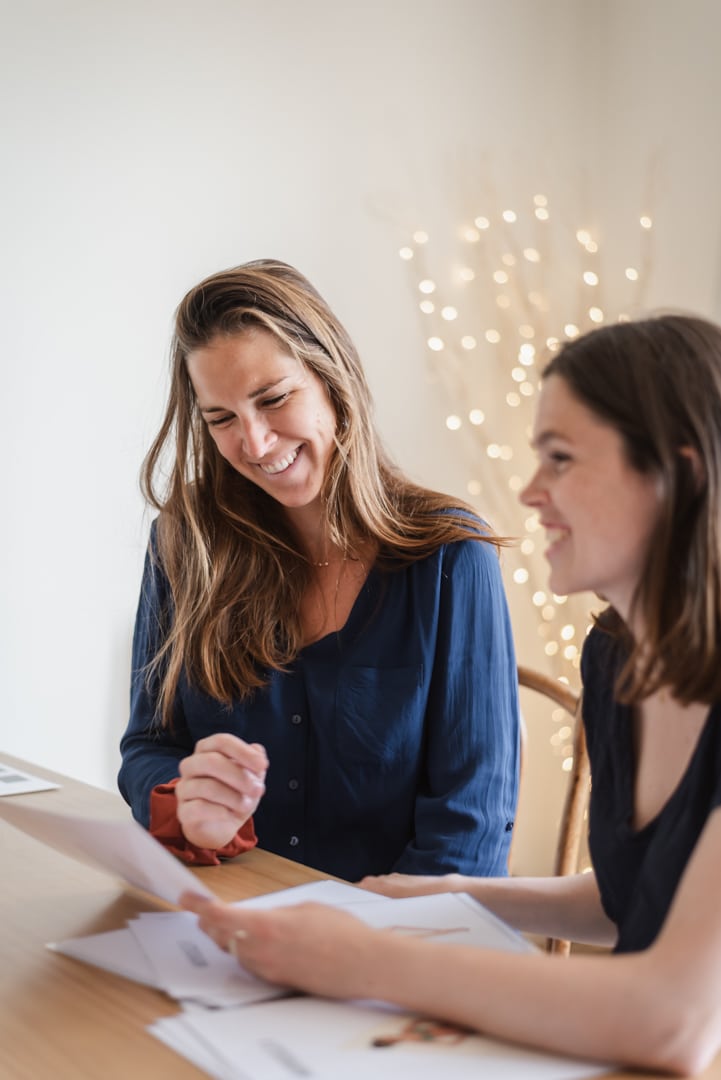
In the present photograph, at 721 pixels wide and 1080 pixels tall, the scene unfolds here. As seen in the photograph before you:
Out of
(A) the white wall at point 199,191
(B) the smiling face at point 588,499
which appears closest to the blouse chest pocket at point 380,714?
(B) the smiling face at point 588,499

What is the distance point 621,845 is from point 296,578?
768 millimetres

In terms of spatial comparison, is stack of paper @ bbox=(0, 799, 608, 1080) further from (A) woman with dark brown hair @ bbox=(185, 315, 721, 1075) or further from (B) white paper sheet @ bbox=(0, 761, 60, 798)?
(B) white paper sheet @ bbox=(0, 761, 60, 798)

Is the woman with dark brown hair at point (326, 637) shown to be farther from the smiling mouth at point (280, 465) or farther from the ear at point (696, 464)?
the ear at point (696, 464)

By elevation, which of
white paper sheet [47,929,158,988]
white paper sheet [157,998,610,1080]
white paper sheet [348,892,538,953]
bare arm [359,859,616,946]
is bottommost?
bare arm [359,859,616,946]

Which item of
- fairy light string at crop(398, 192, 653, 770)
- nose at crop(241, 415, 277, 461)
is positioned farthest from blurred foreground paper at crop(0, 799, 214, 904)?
fairy light string at crop(398, 192, 653, 770)

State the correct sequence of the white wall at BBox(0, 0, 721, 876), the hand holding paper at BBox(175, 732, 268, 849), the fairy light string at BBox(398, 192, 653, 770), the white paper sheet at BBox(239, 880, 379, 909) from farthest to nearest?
the fairy light string at BBox(398, 192, 653, 770) → the white wall at BBox(0, 0, 721, 876) → the hand holding paper at BBox(175, 732, 268, 849) → the white paper sheet at BBox(239, 880, 379, 909)

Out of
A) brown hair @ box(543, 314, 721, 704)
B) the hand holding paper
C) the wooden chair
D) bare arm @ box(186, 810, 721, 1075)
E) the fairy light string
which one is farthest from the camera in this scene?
the fairy light string

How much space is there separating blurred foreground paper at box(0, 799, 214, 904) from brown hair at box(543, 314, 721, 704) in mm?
363

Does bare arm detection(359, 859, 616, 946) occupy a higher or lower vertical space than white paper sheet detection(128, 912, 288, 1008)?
lower

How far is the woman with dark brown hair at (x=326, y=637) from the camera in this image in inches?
58.2

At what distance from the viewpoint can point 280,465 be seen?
1.53 m

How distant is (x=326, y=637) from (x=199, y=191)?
4.70 ft

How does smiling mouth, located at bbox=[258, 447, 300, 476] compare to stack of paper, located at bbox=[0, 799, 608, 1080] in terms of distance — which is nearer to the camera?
stack of paper, located at bbox=[0, 799, 608, 1080]

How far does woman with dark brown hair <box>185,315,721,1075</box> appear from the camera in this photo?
0.70 m
